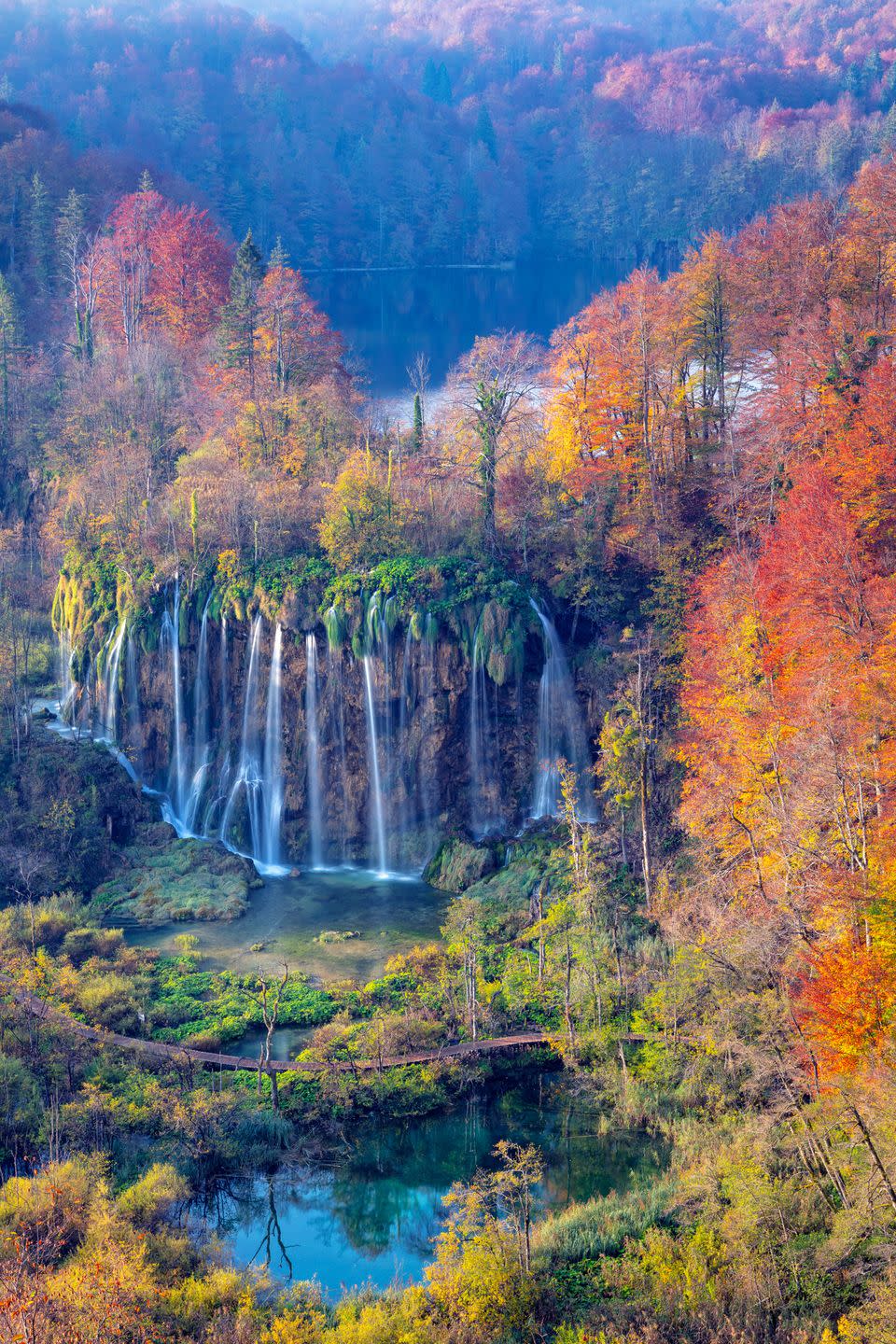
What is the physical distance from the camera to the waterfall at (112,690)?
39625 mm

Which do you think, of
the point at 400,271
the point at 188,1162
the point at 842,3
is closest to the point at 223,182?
the point at 400,271

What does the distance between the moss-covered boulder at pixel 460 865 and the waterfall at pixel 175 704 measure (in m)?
8.95

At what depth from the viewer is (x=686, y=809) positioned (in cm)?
2881

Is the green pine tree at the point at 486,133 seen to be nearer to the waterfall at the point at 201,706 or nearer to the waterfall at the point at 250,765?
the waterfall at the point at 201,706

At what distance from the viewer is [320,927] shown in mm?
31766

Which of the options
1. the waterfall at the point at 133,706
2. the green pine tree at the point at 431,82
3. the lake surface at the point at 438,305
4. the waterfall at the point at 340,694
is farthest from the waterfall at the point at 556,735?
the green pine tree at the point at 431,82

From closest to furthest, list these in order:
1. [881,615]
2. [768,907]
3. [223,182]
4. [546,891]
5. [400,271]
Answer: [768,907]
[881,615]
[546,891]
[223,182]
[400,271]

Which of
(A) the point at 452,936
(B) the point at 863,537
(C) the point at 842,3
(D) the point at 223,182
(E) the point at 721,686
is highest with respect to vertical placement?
(C) the point at 842,3

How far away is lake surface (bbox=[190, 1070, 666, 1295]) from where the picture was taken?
20.2 metres

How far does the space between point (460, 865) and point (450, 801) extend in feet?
9.79

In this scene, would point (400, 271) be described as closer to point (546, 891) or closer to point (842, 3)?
point (842, 3)

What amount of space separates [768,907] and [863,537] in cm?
1261

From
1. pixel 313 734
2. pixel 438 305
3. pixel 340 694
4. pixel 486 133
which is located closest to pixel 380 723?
pixel 340 694

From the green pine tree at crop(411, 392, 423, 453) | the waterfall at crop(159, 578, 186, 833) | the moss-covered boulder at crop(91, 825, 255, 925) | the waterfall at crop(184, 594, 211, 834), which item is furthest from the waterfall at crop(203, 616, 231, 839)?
the green pine tree at crop(411, 392, 423, 453)
